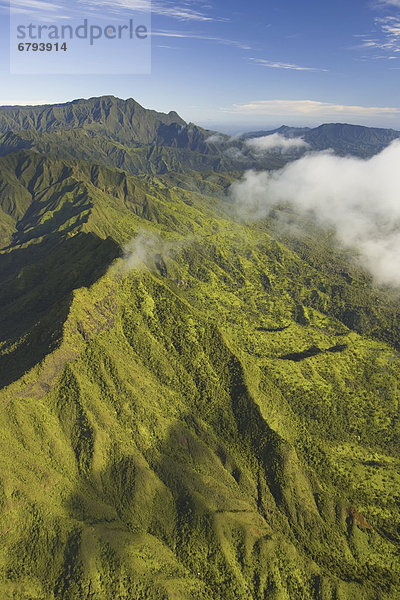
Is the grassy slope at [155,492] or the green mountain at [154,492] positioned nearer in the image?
the green mountain at [154,492]

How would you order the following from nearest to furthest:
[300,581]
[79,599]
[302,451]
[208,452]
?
[79,599] < [300,581] < [208,452] < [302,451]

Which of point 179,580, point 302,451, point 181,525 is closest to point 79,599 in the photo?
point 179,580

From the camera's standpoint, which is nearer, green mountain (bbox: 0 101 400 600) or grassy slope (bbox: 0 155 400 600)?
green mountain (bbox: 0 101 400 600)

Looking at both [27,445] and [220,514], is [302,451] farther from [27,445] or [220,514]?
[27,445]

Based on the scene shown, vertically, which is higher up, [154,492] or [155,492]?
[154,492]

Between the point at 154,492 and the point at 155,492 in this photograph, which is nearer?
the point at 154,492

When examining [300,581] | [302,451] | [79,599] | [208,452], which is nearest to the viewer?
[79,599]

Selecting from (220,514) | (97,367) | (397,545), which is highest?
(97,367)

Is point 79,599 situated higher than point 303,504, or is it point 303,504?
point 79,599

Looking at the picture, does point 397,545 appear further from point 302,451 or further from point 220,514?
point 220,514

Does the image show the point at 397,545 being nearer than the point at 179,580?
No
